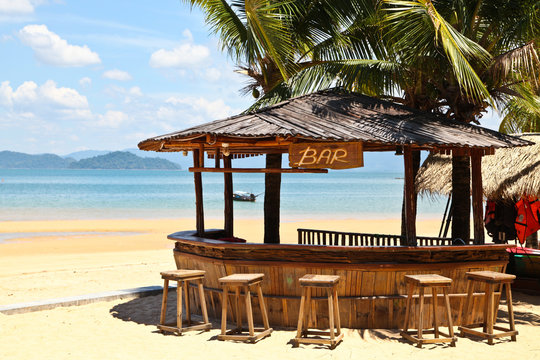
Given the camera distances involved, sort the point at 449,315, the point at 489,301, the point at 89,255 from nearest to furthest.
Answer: the point at 449,315 < the point at 489,301 < the point at 89,255

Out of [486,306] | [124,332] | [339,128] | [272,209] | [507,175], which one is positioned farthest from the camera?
[507,175]

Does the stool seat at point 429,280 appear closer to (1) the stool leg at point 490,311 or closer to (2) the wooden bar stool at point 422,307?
(2) the wooden bar stool at point 422,307

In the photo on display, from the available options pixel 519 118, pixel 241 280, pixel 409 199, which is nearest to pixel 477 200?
pixel 409 199

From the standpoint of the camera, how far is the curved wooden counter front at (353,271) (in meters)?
7.02

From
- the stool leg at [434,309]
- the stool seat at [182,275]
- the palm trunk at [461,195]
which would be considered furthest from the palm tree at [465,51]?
the stool seat at [182,275]

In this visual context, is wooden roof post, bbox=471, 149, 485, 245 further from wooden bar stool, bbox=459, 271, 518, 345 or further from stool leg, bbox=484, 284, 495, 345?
stool leg, bbox=484, 284, 495, 345

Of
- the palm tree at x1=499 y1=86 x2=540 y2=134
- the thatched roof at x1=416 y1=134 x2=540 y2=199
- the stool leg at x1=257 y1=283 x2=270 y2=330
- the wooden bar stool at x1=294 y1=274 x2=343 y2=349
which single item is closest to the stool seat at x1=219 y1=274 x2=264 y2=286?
the stool leg at x1=257 y1=283 x2=270 y2=330

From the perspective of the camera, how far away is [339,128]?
7.33 meters

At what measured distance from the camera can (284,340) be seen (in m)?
6.69

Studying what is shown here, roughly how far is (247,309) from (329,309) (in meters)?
0.93

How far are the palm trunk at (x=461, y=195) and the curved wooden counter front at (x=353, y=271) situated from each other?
7.03ft

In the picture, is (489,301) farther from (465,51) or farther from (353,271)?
→ (465,51)

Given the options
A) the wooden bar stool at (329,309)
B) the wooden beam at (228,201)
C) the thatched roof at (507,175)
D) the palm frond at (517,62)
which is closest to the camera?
the wooden bar stool at (329,309)

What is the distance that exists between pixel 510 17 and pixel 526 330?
4993 mm
